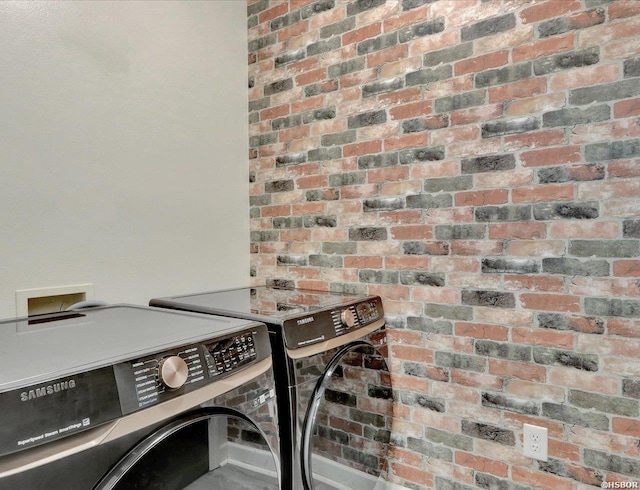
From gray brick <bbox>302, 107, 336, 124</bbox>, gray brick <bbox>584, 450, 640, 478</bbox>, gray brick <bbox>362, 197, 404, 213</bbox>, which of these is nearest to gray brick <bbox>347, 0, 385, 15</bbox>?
gray brick <bbox>302, 107, 336, 124</bbox>

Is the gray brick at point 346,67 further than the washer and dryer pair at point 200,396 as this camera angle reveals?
Yes

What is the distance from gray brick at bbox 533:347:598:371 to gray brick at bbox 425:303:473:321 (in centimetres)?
28

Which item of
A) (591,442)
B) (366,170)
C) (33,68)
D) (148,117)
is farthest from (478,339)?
(33,68)

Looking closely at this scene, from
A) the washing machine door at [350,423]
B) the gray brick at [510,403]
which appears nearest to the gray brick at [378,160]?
the washing machine door at [350,423]

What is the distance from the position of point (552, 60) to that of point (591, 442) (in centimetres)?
138

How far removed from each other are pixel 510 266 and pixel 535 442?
2.17 feet

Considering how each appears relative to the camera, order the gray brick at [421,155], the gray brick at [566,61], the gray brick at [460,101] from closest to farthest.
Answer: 1. the gray brick at [566,61]
2. the gray brick at [460,101]
3. the gray brick at [421,155]

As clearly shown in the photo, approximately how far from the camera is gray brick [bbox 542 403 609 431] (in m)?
1.51

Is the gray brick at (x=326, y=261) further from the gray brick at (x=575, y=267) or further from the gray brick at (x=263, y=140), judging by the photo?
the gray brick at (x=575, y=267)

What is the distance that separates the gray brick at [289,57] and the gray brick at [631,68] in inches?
56.4

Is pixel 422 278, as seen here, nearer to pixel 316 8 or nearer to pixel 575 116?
pixel 575 116

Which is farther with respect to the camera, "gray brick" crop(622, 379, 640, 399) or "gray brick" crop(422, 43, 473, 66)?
"gray brick" crop(422, 43, 473, 66)

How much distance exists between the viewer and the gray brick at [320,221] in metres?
2.21

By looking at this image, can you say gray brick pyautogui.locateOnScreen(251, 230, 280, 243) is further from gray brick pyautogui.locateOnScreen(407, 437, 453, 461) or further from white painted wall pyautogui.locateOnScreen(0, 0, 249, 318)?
gray brick pyautogui.locateOnScreen(407, 437, 453, 461)
